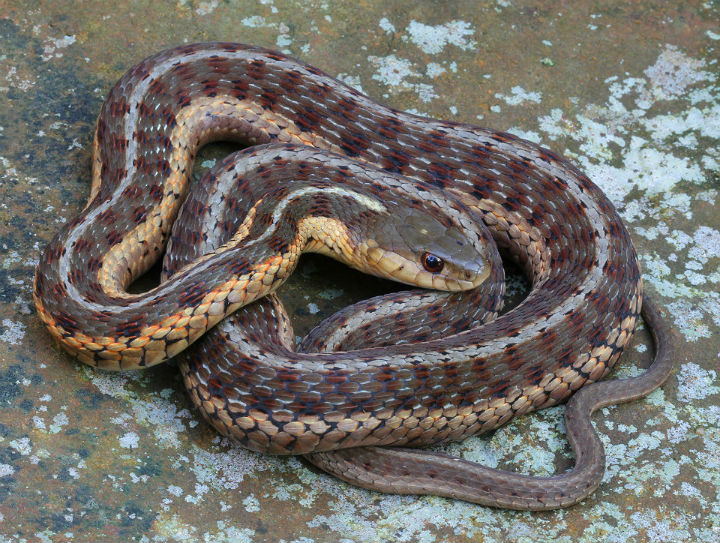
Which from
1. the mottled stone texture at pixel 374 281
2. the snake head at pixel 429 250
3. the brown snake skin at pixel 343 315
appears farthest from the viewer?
the snake head at pixel 429 250

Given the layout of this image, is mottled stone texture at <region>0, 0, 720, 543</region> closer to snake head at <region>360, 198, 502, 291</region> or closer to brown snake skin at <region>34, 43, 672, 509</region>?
brown snake skin at <region>34, 43, 672, 509</region>

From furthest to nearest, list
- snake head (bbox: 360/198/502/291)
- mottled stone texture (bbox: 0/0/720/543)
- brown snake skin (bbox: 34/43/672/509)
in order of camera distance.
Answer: snake head (bbox: 360/198/502/291) → brown snake skin (bbox: 34/43/672/509) → mottled stone texture (bbox: 0/0/720/543)

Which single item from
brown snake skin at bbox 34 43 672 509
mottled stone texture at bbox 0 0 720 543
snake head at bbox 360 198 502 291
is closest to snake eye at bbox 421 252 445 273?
snake head at bbox 360 198 502 291

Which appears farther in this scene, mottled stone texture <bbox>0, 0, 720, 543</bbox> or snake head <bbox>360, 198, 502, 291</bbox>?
snake head <bbox>360, 198, 502, 291</bbox>

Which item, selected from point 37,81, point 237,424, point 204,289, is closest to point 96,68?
point 37,81

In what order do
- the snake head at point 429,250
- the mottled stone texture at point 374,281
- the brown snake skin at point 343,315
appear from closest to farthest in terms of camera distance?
1. the mottled stone texture at point 374,281
2. the brown snake skin at point 343,315
3. the snake head at point 429,250

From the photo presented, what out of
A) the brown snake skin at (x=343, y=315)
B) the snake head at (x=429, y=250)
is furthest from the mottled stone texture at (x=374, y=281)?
the snake head at (x=429, y=250)

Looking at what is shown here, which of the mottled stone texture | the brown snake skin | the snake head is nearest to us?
the mottled stone texture

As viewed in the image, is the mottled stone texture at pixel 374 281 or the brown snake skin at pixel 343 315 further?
the brown snake skin at pixel 343 315

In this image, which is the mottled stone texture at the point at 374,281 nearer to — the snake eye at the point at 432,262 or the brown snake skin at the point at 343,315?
the brown snake skin at the point at 343,315
